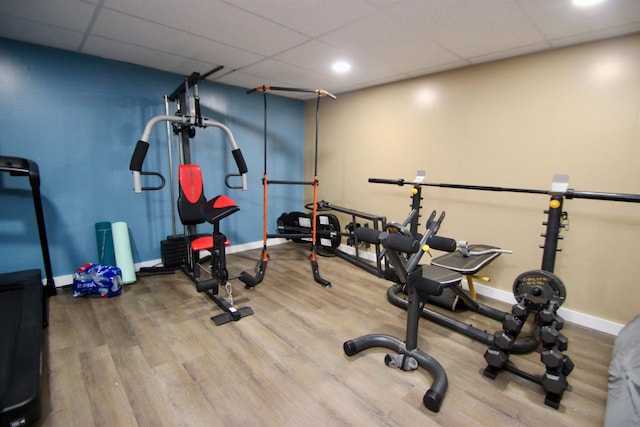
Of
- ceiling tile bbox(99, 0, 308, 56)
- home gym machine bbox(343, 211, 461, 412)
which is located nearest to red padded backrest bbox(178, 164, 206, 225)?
ceiling tile bbox(99, 0, 308, 56)

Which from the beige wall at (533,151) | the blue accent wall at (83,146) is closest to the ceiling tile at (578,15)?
the beige wall at (533,151)

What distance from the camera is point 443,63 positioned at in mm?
2943

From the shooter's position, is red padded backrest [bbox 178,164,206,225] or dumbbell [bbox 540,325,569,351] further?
red padded backrest [bbox 178,164,206,225]

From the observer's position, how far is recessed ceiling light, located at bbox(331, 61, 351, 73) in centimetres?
300

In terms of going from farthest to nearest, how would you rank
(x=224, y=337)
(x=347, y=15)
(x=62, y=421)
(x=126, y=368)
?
(x=224, y=337), (x=347, y=15), (x=126, y=368), (x=62, y=421)

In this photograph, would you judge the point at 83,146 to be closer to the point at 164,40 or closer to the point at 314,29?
the point at 164,40

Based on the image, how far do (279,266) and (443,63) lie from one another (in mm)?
2949

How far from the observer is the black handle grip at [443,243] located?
1.76 metres

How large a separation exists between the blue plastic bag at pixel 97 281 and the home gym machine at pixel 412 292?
231 centimetres

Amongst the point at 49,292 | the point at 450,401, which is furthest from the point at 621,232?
the point at 49,292

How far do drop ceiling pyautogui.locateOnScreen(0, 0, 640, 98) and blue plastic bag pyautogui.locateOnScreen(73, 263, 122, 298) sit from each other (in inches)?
81.9

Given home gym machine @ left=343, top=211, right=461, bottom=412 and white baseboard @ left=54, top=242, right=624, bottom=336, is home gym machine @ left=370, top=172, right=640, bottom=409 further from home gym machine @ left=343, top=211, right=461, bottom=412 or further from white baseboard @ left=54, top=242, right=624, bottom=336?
white baseboard @ left=54, top=242, right=624, bottom=336

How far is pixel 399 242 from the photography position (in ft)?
4.98

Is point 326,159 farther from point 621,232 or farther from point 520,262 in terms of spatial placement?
point 621,232
